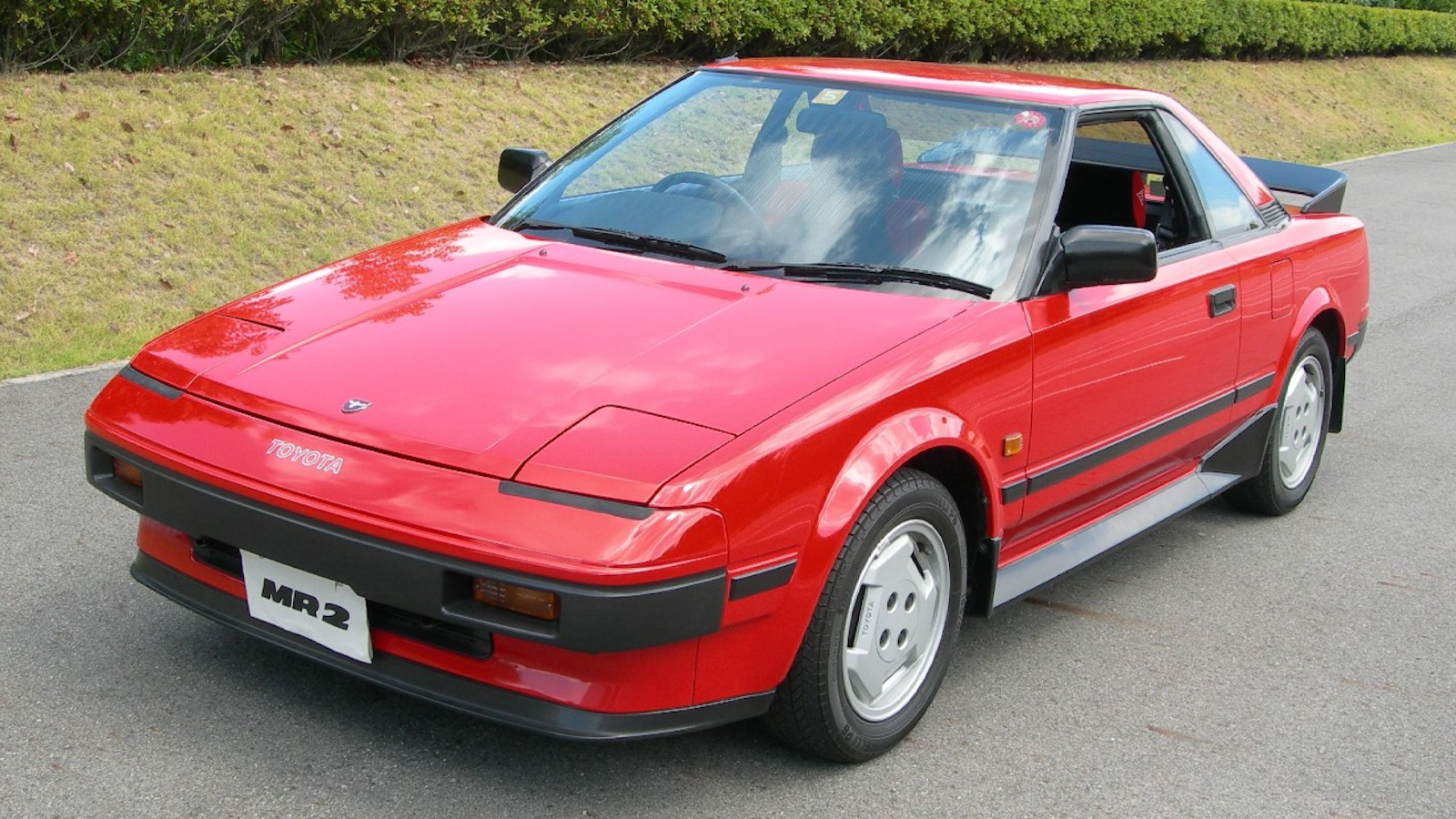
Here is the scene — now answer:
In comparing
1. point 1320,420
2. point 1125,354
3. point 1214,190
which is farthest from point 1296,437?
point 1125,354

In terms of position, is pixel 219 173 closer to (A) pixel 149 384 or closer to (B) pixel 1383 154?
(A) pixel 149 384

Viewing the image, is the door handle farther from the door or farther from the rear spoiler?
the rear spoiler

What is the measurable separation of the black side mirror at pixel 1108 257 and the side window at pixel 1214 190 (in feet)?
3.68

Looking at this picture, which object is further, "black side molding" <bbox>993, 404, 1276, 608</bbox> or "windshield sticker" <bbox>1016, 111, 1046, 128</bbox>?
"windshield sticker" <bbox>1016, 111, 1046, 128</bbox>

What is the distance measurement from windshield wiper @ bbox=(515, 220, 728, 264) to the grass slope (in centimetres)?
337

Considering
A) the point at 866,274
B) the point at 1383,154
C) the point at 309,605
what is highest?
the point at 866,274

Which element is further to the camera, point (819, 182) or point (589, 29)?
point (589, 29)

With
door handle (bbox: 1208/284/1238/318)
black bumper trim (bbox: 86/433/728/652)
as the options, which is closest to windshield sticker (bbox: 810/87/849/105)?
door handle (bbox: 1208/284/1238/318)

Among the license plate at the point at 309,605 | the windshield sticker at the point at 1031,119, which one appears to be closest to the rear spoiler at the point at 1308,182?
the windshield sticker at the point at 1031,119

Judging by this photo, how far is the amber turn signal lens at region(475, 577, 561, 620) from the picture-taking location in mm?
2906

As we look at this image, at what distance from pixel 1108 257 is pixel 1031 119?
2.01ft

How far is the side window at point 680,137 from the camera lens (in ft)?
15.0

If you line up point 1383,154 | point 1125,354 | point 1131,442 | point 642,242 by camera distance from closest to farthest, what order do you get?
1. point 642,242
2. point 1125,354
3. point 1131,442
4. point 1383,154

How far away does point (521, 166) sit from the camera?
496cm
